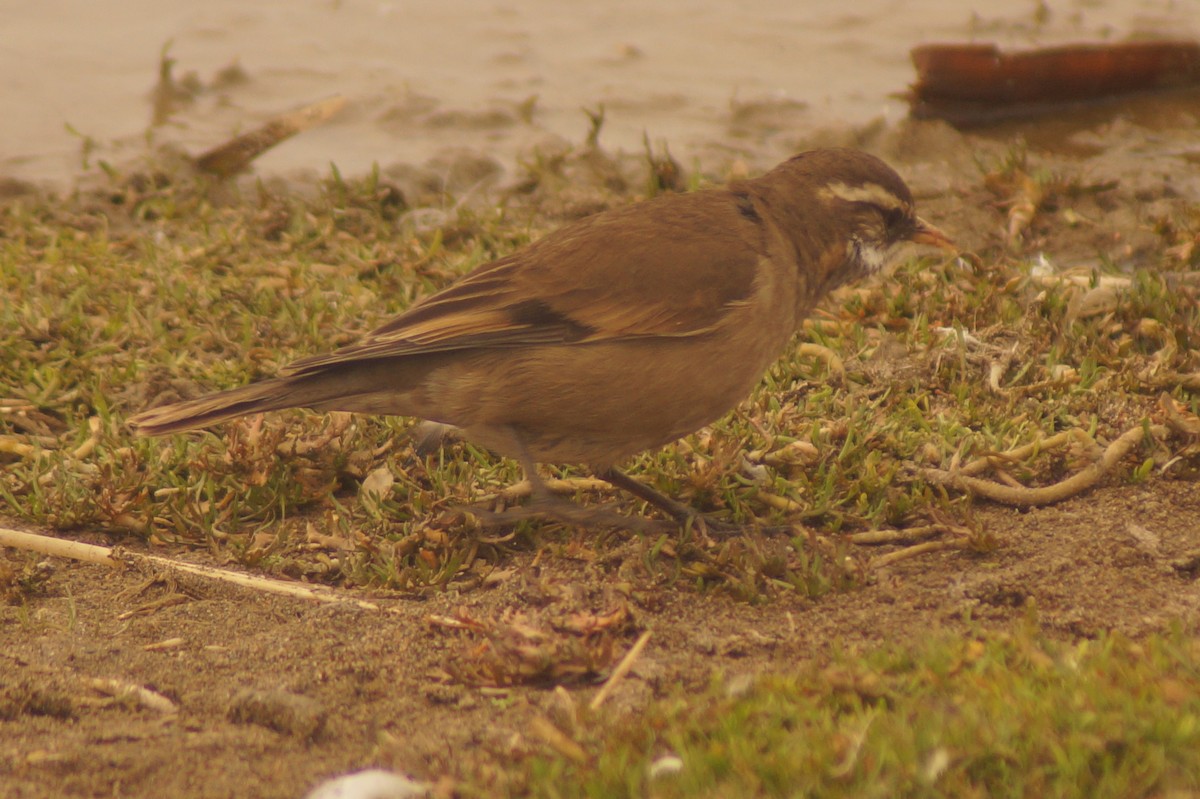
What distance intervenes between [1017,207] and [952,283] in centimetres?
106

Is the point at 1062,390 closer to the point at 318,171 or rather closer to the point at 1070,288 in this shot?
the point at 1070,288

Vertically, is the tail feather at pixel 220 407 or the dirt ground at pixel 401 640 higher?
the tail feather at pixel 220 407

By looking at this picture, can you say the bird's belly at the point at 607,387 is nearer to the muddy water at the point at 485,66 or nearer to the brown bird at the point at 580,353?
the brown bird at the point at 580,353

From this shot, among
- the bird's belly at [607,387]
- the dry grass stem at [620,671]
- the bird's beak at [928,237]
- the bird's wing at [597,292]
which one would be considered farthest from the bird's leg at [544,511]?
the bird's beak at [928,237]

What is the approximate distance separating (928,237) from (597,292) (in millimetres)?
1723

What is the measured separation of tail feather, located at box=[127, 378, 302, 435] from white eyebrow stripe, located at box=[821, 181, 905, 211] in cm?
227

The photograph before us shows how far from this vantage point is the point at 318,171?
9273 mm

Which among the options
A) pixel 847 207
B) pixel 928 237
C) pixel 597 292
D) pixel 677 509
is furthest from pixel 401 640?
pixel 928 237

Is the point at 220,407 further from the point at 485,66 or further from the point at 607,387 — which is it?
the point at 485,66

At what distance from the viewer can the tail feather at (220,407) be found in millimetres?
5113

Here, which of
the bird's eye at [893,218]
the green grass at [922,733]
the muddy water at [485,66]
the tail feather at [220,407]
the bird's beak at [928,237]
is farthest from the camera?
the muddy water at [485,66]

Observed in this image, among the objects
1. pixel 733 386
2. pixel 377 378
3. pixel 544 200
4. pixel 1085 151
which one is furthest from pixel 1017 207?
pixel 377 378

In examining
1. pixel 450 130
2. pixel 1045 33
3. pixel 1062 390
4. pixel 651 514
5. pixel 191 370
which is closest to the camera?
pixel 651 514

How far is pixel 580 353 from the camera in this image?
17.0 feet
